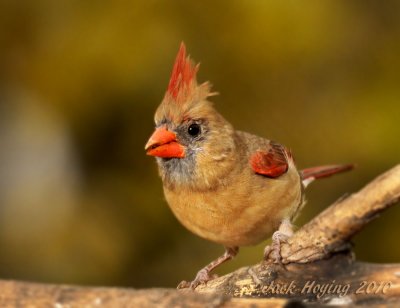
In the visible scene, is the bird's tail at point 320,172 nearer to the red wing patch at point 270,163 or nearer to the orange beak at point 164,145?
the red wing patch at point 270,163

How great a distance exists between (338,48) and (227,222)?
222 cm

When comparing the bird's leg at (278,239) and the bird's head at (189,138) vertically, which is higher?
the bird's head at (189,138)

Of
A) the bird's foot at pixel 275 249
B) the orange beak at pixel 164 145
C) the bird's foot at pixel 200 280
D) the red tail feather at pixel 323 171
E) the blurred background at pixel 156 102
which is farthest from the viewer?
the blurred background at pixel 156 102

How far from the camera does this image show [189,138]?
115 inches

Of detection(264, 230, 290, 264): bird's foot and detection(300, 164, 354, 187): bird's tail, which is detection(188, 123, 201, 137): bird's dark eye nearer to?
detection(264, 230, 290, 264): bird's foot

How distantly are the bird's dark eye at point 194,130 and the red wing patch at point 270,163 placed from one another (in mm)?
265

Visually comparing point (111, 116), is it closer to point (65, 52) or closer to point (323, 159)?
point (65, 52)

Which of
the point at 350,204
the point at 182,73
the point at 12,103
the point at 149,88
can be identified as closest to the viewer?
the point at 350,204

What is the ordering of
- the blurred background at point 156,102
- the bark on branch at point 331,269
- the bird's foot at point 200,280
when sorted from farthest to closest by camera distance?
the blurred background at point 156,102
the bird's foot at point 200,280
the bark on branch at point 331,269

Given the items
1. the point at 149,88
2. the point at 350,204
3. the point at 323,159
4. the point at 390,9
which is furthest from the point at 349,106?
the point at 350,204

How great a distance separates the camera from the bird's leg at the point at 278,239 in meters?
2.65

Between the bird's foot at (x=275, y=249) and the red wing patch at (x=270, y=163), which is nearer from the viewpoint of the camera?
the bird's foot at (x=275, y=249)

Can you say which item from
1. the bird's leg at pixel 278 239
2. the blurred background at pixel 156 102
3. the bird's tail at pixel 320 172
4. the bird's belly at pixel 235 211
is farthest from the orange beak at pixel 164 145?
the blurred background at pixel 156 102

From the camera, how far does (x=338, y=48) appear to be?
4750mm
